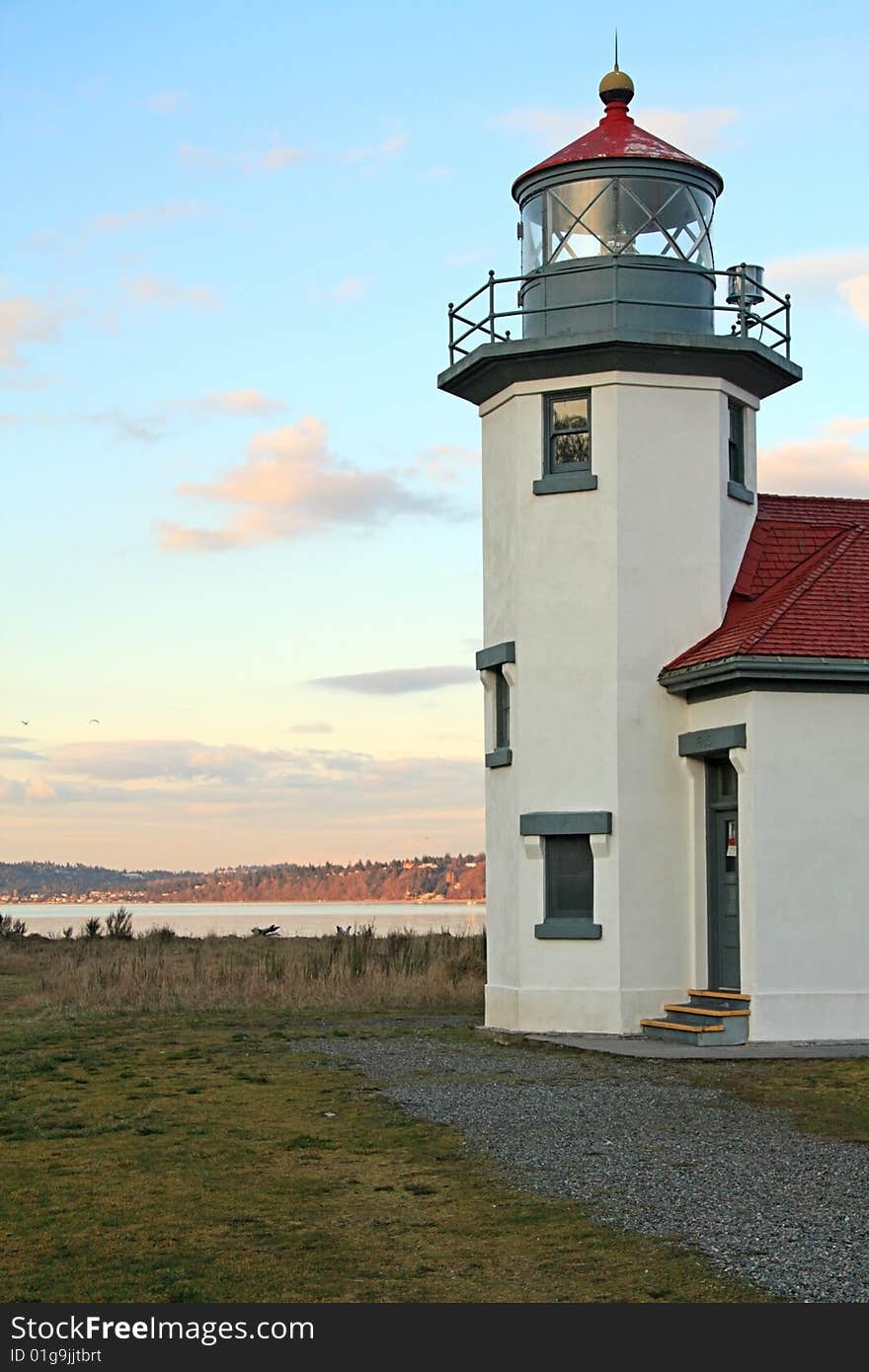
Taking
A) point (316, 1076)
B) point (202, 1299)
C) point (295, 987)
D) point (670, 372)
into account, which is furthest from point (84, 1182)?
point (295, 987)

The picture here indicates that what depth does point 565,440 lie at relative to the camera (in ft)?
60.6

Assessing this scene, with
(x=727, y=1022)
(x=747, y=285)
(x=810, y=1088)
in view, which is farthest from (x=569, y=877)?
(x=747, y=285)

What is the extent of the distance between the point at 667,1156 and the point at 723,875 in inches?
311

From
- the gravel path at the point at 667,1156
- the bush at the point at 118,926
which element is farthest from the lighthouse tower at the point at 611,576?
the bush at the point at 118,926

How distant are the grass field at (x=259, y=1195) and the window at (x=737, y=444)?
7.26 m

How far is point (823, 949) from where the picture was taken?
16625mm

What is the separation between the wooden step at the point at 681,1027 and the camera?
16422 millimetres

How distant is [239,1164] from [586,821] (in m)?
8.35

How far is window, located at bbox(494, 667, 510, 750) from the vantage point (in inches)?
754

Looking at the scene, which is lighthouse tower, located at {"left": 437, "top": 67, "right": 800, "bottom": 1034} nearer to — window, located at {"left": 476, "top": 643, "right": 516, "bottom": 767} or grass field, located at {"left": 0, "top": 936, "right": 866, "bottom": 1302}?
window, located at {"left": 476, "top": 643, "right": 516, "bottom": 767}

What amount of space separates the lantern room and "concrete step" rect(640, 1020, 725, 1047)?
24.5 ft

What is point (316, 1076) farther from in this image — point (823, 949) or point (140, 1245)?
point (140, 1245)

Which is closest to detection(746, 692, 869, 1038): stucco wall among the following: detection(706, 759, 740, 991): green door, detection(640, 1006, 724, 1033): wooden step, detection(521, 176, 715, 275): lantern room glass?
detection(640, 1006, 724, 1033): wooden step

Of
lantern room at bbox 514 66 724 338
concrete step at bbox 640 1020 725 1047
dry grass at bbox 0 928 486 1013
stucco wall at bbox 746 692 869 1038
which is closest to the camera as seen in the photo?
concrete step at bbox 640 1020 725 1047
